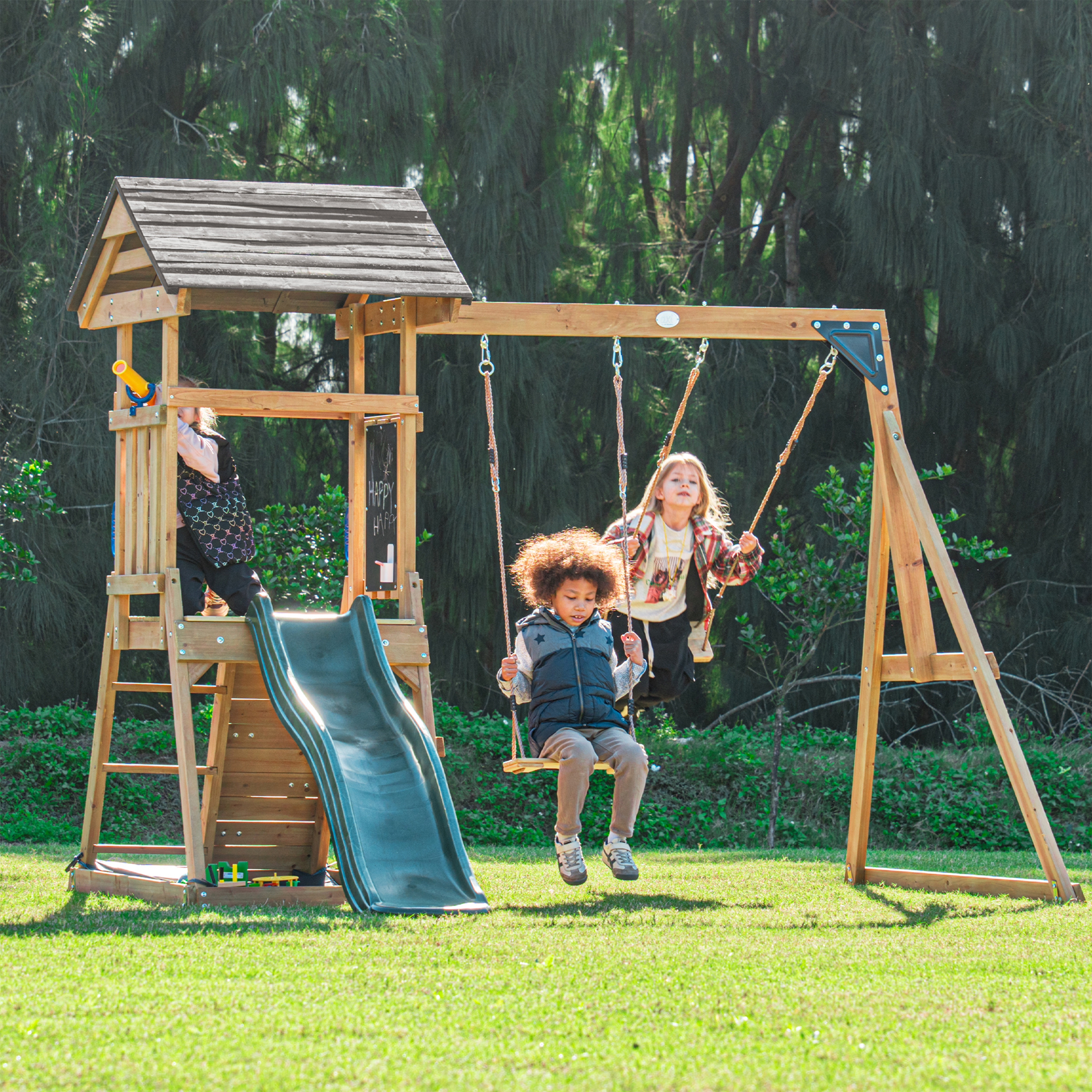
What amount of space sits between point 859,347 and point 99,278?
3.31 metres

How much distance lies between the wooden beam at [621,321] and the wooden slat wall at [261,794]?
1685 mm

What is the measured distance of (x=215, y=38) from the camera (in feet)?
34.9

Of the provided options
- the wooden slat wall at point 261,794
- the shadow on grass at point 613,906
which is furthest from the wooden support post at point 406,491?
the shadow on grass at point 613,906

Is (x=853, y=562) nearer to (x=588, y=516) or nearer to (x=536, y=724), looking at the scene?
(x=588, y=516)

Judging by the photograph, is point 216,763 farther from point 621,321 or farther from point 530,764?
point 621,321

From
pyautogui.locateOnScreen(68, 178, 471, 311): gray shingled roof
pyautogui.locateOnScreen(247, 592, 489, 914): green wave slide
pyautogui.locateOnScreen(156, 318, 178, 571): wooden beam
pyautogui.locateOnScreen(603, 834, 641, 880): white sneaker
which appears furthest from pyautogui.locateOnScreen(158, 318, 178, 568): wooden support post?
pyautogui.locateOnScreen(603, 834, 641, 880): white sneaker

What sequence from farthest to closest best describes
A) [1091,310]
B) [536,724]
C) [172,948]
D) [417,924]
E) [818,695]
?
[818,695] → [1091,310] → [536,724] → [417,924] → [172,948]

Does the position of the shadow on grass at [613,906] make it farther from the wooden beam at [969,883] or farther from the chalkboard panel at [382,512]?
the chalkboard panel at [382,512]

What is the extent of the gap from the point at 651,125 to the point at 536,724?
777 centimetres

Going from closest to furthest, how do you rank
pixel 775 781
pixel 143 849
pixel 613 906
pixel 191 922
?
pixel 191 922
pixel 613 906
pixel 143 849
pixel 775 781

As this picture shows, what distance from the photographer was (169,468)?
5.65 m

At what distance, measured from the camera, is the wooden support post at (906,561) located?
20.1 feet

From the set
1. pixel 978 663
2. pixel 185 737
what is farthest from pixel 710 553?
pixel 185 737

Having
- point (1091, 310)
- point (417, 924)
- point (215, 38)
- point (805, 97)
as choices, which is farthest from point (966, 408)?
point (417, 924)
